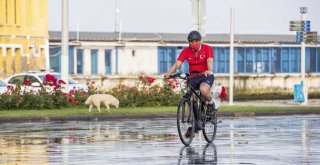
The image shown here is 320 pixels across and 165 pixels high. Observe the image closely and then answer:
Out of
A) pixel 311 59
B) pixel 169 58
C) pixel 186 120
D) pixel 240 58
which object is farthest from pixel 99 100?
pixel 311 59

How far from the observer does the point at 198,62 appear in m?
20.3

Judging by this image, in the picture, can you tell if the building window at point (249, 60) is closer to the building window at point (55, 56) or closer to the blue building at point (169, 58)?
the blue building at point (169, 58)

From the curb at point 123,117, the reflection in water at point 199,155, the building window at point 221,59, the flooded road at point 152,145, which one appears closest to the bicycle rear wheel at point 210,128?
the flooded road at point 152,145

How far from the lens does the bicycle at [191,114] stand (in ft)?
65.2

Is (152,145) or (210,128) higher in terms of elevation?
(210,128)

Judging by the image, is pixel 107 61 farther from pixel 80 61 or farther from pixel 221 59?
pixel 221 59

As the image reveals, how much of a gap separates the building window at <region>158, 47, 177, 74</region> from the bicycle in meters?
61.2

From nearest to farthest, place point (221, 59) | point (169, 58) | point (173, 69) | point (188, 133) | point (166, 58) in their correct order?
1. point (188, 133)
2. point (173, 69)
3. point (169, 58)
4. point (166, 58)
5. point (221, 59)

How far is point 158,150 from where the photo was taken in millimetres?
18828

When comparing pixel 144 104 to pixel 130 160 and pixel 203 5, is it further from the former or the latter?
pixel 130 160

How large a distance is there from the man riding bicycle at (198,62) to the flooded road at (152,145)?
1014 millimetres

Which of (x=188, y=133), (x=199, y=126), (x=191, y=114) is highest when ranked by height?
(x=191, y=114)

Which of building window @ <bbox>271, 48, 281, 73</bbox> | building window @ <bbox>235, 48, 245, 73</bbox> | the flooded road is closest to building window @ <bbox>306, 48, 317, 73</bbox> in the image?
building window @ <bbox>271, 48, 281, 73</bbox>

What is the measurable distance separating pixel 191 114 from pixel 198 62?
3.09 feet
